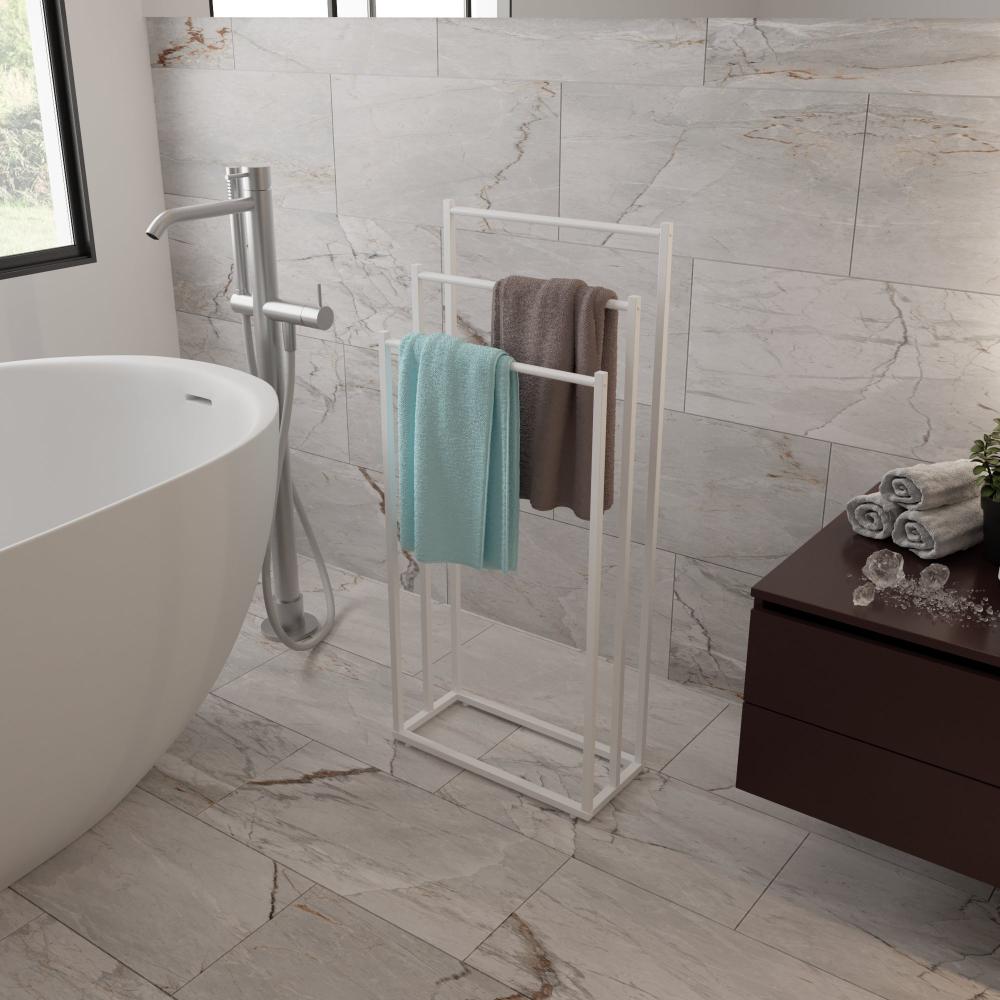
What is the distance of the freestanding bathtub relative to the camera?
69.7 inches

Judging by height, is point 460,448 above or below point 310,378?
above

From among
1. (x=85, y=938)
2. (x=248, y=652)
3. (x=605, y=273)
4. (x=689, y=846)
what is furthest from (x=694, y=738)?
(x=85, y=938)

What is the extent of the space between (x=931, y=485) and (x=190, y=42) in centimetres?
226

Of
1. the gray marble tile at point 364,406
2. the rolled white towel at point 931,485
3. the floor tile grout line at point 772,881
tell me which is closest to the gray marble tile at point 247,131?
the gray marble tile at point 364,406

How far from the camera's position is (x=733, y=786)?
7.75 ft

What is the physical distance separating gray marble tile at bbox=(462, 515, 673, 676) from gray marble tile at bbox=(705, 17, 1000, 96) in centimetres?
106

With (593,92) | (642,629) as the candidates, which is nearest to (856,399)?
(642,629)

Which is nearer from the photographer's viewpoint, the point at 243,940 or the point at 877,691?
the point at 877,691

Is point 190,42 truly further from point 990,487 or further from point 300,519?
point 990,487

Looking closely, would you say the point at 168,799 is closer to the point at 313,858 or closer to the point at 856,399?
the point at 313,858

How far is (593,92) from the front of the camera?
238 cm

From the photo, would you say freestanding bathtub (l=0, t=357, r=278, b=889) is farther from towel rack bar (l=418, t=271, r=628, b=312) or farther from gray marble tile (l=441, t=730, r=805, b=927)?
gray marble tile (l=441, t=730, r=805, b=927)

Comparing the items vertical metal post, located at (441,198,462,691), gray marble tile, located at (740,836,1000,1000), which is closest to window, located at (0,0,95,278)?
vertical metal post, located at (441,198,462,691)

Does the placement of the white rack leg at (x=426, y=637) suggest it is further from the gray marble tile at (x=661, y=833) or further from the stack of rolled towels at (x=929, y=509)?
the stack of rolled towels at (x=929, y=509)
